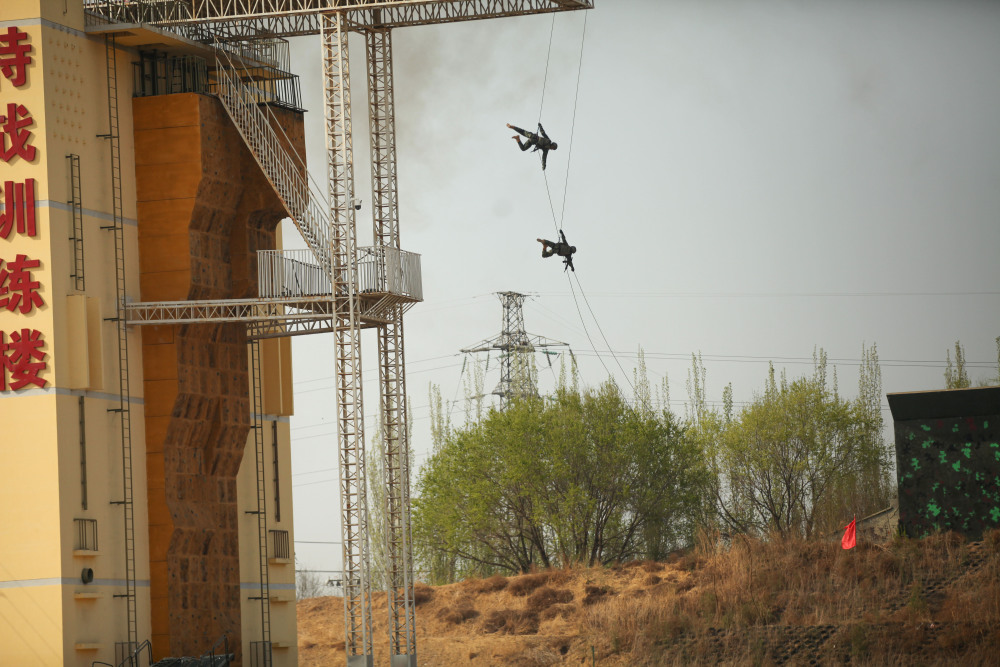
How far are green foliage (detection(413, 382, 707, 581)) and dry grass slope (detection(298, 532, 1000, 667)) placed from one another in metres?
9.49

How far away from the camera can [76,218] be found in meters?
33.0

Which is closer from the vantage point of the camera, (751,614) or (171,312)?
(171,312)

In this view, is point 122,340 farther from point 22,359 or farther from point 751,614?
point 751,614

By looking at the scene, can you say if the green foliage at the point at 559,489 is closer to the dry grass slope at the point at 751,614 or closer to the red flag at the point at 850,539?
the dry grass slope at the point at 751,614

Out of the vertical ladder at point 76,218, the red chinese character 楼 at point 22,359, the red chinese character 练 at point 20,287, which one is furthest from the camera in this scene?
the vertical ladder at point 76,218

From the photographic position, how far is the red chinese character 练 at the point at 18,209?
32156 millimetres

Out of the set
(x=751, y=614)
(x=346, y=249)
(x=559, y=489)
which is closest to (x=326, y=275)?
(x=346, y=249)

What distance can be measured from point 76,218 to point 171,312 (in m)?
3.26

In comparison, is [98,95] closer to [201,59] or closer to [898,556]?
[201,59]

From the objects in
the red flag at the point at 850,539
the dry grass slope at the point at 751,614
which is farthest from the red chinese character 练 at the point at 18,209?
the red flag at the point at 850,539

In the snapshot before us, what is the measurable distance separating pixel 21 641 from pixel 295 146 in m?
15.1

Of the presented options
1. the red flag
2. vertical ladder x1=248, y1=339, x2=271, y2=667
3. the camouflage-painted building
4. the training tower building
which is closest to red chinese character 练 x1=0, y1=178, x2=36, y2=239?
the training tower building

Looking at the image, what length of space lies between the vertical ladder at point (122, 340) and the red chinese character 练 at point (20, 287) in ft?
7.45

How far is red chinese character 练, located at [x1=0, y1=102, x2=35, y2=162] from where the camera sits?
106 feet
